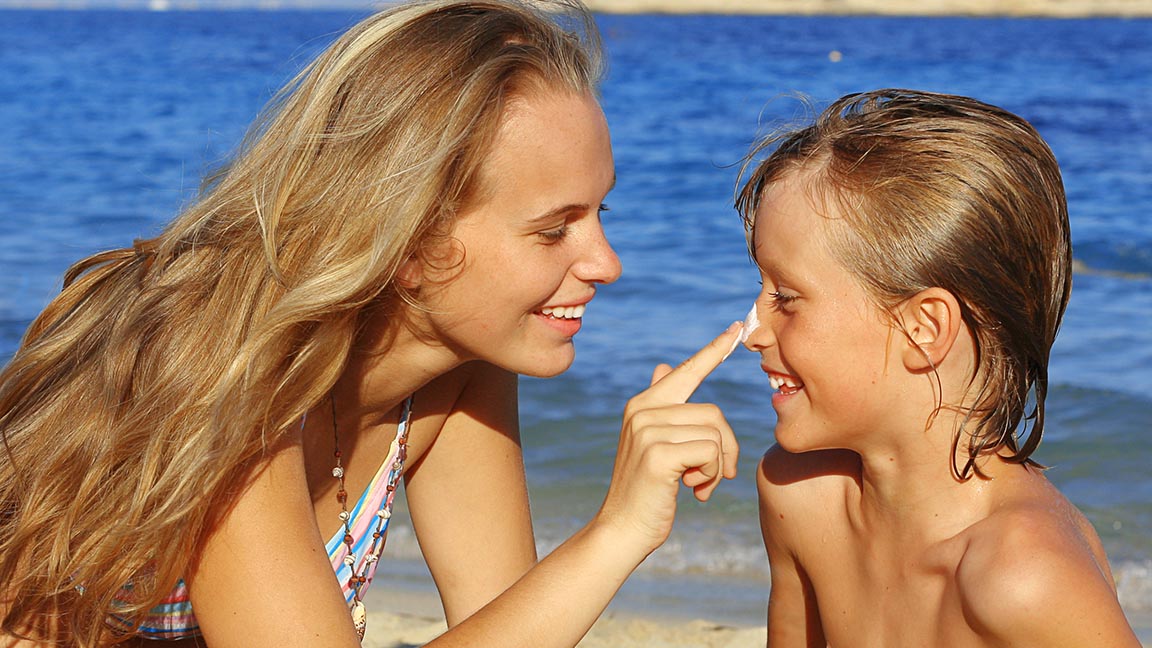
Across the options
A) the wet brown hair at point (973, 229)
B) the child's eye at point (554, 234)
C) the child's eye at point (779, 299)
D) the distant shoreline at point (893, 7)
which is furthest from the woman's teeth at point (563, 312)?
the distant shoreline at point (893, 7)

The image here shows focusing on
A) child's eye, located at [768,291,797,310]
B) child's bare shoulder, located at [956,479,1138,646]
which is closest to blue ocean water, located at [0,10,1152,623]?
child's eye, located at [768,291,797,310]

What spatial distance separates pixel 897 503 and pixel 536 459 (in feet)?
8.84

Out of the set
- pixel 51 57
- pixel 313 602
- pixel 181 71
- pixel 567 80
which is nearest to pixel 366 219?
pixel 567 80

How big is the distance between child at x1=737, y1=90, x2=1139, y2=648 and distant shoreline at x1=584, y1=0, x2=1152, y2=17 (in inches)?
1878

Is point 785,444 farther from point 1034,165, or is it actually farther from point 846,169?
point 1034,165

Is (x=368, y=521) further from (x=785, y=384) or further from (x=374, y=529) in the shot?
(x=785, y=384)

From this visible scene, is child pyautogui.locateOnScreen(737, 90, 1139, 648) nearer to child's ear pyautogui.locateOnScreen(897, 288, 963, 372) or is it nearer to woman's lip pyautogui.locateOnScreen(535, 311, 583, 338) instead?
child's ear pyautogui.locateOnScreen(897, 288, 963, 372)

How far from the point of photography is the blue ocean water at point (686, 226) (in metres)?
4.25

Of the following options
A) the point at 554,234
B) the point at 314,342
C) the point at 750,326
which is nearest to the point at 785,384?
the point at 750,326

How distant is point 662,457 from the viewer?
2.00 meters

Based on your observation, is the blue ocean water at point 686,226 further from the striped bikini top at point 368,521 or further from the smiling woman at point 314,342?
the striped bikini top at point 368,521

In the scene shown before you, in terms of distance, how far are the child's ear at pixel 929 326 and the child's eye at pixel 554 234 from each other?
634 millimetres

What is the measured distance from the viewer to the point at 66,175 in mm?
11750

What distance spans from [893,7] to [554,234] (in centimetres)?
6338
